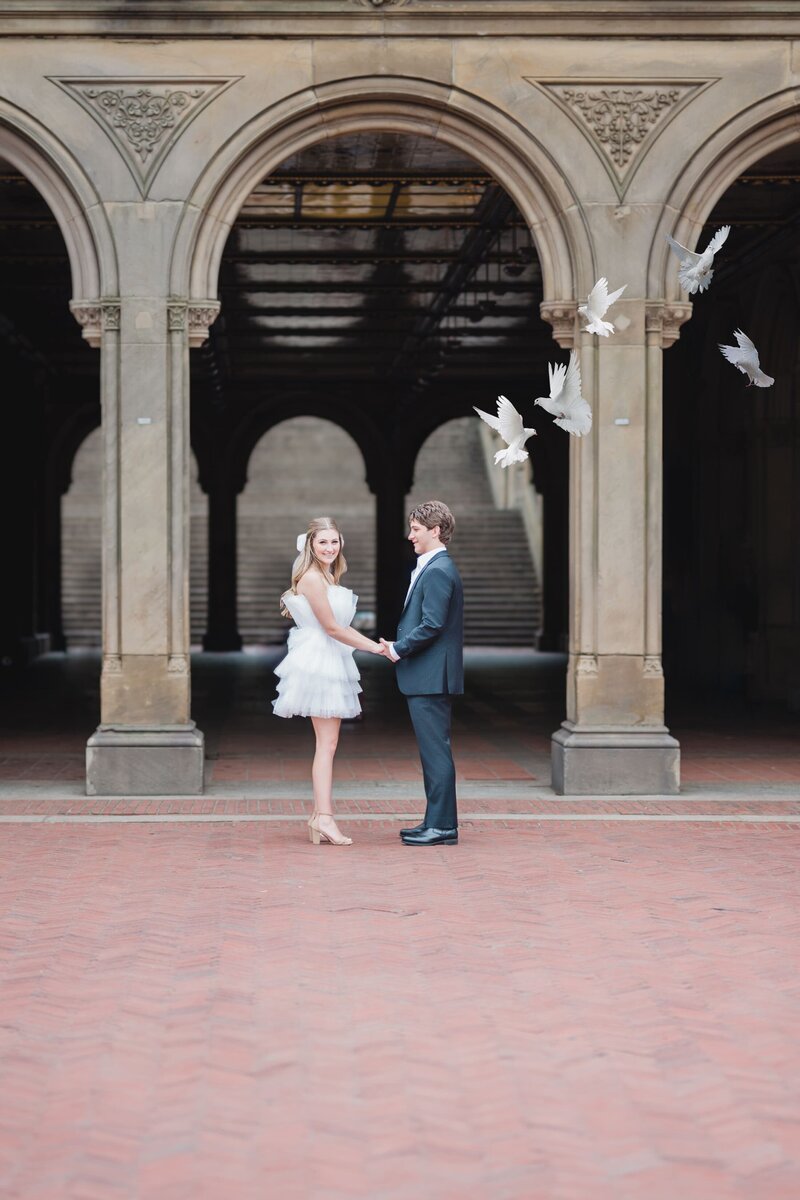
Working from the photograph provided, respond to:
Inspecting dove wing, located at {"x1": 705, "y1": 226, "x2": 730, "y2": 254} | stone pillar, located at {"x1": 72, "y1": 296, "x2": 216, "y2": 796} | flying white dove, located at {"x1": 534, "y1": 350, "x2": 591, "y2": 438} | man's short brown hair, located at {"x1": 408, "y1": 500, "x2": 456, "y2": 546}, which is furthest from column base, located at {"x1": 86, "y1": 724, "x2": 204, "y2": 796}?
dove wing, located at {"x1": 705, "y1": 226, "x2": 730, "y2": 254}

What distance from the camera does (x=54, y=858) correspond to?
8453 mm

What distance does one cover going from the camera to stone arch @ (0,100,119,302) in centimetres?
1088

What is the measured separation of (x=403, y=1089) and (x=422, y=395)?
26.1m

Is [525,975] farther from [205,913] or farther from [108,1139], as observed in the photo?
[108,1139]

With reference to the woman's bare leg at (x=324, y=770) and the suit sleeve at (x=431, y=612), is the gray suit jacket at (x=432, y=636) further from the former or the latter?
the woman's bare leg at (x=324, y=770)

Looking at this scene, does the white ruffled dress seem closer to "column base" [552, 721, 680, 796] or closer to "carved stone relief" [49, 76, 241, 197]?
"column base" [552, 721, 680, 796]

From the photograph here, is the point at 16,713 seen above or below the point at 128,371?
below

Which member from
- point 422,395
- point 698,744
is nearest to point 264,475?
point 422,395

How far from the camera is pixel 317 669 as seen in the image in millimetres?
8695

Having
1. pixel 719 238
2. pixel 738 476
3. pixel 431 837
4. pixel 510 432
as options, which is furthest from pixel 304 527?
pixel 719 238

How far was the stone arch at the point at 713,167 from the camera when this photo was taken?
434 inches

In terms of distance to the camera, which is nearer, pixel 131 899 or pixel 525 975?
pixel 525 975

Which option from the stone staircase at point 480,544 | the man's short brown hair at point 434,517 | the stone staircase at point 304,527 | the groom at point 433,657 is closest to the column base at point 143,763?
the groom at point 433,657

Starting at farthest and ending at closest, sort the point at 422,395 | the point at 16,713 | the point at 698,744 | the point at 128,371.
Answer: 1. the point at 422,395
2. the point at 16,713
3. the point at 698,744
4. the point at 128,371
